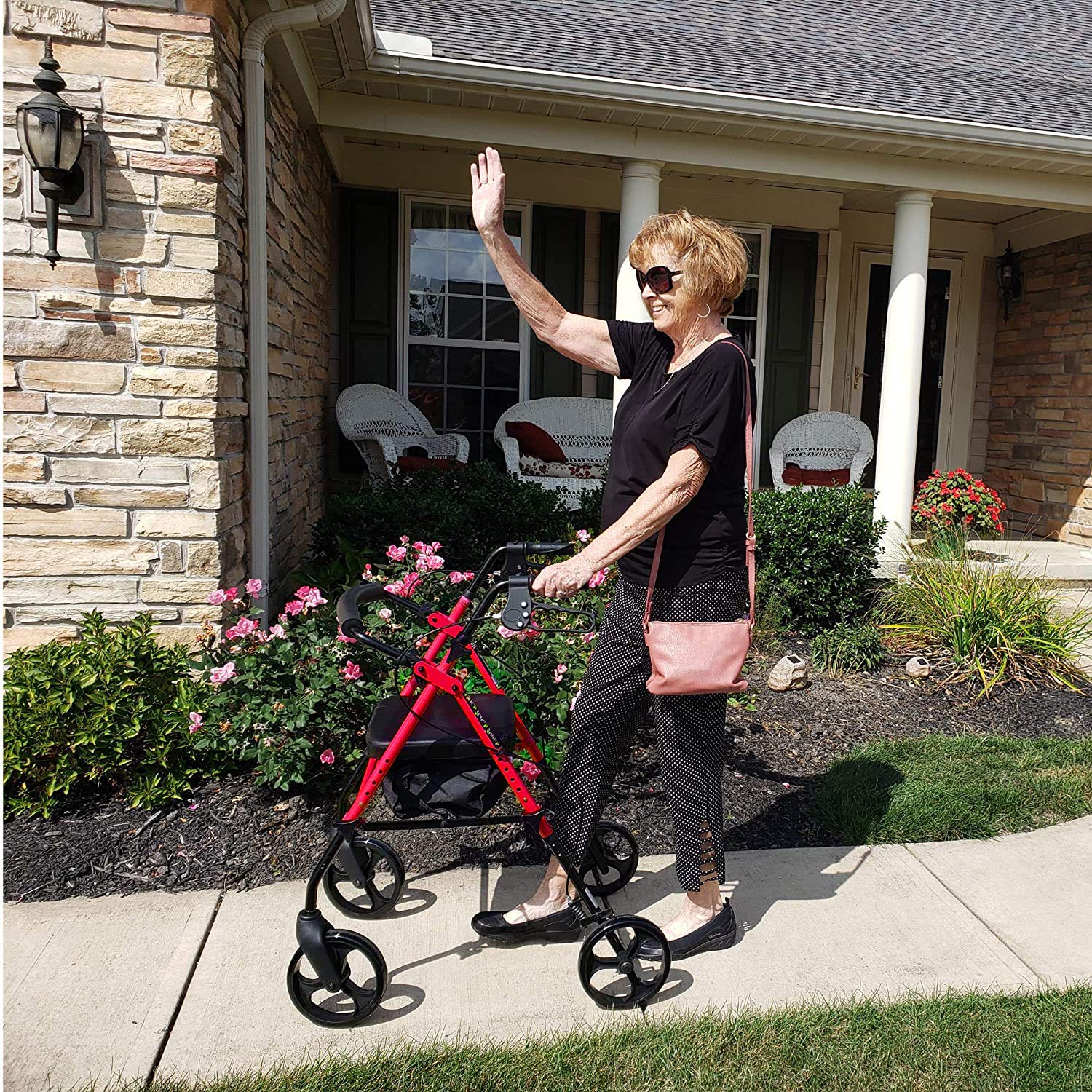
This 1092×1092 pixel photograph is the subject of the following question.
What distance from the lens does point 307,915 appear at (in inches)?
87.8

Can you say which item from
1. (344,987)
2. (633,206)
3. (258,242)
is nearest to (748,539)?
(344,987)

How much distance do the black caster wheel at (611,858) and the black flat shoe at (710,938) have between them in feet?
0.81

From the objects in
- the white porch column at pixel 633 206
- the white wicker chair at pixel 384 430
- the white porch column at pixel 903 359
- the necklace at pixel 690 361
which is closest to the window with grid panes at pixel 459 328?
the white wicker chair at pixel 384 430

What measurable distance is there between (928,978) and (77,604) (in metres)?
3.12

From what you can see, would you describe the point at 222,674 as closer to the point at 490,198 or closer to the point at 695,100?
the point at 490,198

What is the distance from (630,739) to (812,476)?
6.15 m

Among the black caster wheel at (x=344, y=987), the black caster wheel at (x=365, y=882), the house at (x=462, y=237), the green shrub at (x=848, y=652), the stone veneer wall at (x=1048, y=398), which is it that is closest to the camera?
the black caster wheel at (x=344, y=987)

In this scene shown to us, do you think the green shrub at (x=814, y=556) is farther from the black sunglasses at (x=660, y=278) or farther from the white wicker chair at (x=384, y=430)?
the black sunglasses at (x=660, y=278)

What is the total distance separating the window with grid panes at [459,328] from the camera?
7938mm

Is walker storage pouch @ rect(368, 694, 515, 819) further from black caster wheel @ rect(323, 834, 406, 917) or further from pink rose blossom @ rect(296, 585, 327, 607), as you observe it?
pink rose blossom @ rect(296, 585, 327, 607)

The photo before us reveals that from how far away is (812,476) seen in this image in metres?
8.31

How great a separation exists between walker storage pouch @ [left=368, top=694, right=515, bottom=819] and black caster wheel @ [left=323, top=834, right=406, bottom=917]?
303 millimetres

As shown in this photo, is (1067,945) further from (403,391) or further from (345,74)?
(403,391)

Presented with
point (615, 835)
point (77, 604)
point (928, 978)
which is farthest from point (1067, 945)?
point (77, 604)
